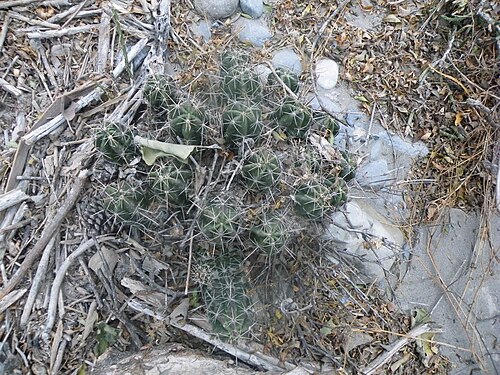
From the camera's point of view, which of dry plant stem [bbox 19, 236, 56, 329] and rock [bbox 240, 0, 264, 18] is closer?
dry plant stem [bbox 19, 236, 56, 329]

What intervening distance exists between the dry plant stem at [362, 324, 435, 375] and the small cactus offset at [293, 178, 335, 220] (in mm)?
970

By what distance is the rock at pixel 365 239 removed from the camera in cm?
257

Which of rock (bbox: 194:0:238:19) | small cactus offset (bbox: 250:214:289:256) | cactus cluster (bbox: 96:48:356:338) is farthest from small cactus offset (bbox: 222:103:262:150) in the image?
rock (bbox: 194:0:238:19)

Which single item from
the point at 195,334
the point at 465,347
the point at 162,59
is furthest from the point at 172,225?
the point at 465,347

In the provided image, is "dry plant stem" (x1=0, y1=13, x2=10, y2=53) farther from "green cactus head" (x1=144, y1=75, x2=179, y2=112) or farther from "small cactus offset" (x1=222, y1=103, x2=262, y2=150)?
"small cactus offset" (x1=222, y1=103, x2=262, y2=150)

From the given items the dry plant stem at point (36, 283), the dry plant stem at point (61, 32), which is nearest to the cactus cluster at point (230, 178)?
the dry plant stem at point (36, 283)

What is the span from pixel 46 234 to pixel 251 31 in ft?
5.31

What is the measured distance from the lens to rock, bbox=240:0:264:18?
119 inches

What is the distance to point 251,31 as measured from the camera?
9.87 feet

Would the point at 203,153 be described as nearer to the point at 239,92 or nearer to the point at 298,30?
the point at 239,92

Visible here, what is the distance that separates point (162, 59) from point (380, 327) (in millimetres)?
1875

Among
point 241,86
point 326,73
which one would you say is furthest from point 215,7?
point 241,86

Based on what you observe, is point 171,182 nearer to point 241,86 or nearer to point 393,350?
point 241,86

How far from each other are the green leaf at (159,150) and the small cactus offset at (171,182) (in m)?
0.04
